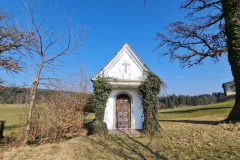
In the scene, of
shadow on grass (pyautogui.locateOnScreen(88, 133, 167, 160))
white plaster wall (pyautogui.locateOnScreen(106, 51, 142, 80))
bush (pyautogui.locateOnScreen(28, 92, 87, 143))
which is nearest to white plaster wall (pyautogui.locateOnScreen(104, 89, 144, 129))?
white plaster wall (pyautogui.locateOnScreen(106, 51, 142, 80))

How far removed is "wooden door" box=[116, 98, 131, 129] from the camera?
15977 mm

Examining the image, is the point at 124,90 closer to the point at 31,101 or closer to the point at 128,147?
the point at 128,147

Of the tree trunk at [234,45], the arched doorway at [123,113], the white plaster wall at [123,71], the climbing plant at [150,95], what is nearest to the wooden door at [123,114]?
the arched doorway at [123,113]

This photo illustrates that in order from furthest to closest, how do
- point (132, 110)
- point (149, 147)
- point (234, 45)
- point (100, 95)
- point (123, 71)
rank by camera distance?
1. point (132, 110)
2. point (123, 71)
3. point (234, 45)
4. point (100, 95)
5. point (149, 147)

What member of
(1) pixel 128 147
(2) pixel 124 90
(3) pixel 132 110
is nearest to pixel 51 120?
(1) pixel 128 147

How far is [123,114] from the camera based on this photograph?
16016mm

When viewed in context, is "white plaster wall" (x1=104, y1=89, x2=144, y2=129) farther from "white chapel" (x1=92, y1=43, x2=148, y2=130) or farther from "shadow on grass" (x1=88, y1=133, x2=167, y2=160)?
"shadow on grass" (x1=88, y1=133, x2=167, y2=160)

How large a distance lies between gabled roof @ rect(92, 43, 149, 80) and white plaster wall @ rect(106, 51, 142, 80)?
162mm

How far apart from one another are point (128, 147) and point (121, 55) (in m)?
7.16

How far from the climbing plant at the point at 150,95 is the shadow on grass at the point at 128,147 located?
2.41 m

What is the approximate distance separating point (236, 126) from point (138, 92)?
21.8 feet

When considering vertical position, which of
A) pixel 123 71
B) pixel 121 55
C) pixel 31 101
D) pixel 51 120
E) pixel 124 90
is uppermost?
pixel 121 55

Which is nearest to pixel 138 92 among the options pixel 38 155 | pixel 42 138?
pixel 42 138

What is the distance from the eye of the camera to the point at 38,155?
1002 centimetres
